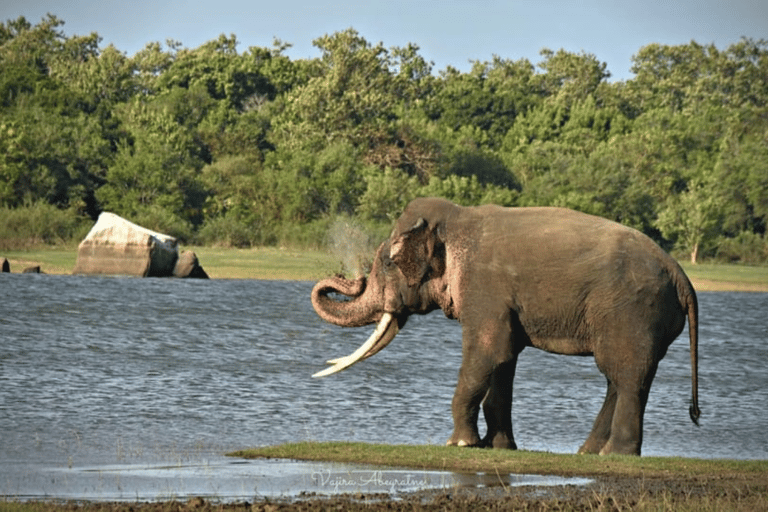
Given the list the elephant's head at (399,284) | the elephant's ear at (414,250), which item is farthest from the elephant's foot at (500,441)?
the elephant's ear at (414,250)

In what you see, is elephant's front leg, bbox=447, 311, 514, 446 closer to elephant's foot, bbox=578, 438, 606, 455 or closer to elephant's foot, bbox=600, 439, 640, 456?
elephant's foot, bbox=578, 438, 606, 455

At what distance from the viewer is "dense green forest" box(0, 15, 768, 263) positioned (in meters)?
62.6

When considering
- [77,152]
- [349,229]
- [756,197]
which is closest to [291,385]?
[349,229]

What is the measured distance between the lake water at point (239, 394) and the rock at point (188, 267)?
446 inches

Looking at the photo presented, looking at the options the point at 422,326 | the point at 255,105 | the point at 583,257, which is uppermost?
the point at 255,105

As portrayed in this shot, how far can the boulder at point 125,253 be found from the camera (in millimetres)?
48781

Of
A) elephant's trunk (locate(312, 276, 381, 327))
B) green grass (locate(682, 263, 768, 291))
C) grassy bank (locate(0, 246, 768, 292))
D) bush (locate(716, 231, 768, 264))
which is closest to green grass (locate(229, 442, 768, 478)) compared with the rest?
elephant's trunk (locate(312, 276, 381, 327))

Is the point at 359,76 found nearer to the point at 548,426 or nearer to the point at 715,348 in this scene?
the point at 715,348

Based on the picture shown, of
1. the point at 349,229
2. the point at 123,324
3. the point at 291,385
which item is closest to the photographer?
the point at 291,385

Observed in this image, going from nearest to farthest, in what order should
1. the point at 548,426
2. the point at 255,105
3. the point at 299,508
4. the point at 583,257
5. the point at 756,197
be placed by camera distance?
the point at 299,508
the point at 583,257
the point at 548,426
the point at 756,197
the point at 255,105

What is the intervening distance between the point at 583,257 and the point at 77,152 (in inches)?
2127

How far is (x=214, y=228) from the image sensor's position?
60031 millimetres

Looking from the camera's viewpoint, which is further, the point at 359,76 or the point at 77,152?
the point at 359,76

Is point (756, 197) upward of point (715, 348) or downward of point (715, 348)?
upward
